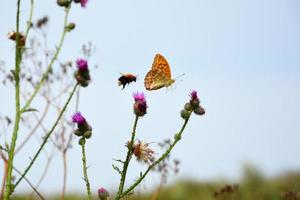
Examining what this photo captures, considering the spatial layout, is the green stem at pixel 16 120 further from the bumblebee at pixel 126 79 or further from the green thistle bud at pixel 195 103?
the green thistle bud at pixel 195 103

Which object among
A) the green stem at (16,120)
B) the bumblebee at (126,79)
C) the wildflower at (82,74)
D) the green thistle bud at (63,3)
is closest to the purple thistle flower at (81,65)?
the wildflower at (82,74)

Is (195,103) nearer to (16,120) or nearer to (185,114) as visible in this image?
(185,114)

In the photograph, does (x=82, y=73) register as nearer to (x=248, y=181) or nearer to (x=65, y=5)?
(x=65, y=5)

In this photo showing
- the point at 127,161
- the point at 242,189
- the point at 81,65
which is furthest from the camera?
the point at 242,189

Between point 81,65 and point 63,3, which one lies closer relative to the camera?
point 81,65

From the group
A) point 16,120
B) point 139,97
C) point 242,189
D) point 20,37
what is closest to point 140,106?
point 139,97

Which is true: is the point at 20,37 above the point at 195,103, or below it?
above

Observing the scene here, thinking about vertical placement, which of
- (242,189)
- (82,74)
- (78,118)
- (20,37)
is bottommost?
(78,118)
